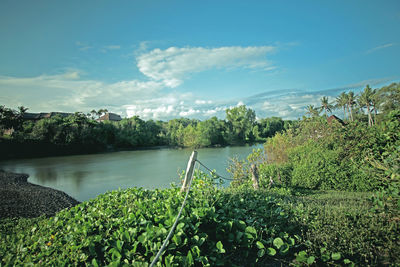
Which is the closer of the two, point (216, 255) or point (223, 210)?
point (216, 255)

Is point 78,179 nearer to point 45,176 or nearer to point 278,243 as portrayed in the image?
point 45,176

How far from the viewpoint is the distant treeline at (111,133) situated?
32869 millimetres

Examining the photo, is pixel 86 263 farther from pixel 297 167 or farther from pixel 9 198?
pixel 9 198

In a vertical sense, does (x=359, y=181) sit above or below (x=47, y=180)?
above

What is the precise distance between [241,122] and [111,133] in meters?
28.0

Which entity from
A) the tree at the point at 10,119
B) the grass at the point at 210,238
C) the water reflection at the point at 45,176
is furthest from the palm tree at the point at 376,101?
the tree at the point at 10,119

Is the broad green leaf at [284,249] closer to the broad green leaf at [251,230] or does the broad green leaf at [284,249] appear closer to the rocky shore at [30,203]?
the broad green leaf at [251,230]

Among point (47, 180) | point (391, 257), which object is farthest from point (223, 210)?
point (47, 180)

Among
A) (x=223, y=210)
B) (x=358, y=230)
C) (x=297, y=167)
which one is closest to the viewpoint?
(x=358, y=230)

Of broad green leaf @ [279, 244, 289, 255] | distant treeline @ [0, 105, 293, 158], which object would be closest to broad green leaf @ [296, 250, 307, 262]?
broad green leaf @ [279, 244, 289, 255]

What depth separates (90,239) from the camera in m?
2.26

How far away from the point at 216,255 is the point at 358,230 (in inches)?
68.9

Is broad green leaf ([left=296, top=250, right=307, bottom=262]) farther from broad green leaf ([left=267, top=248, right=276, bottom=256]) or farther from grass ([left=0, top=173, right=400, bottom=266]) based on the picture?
broad green leaf ([left=267, top=248, right=276, bottom=256])

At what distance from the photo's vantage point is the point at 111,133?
146 feet
